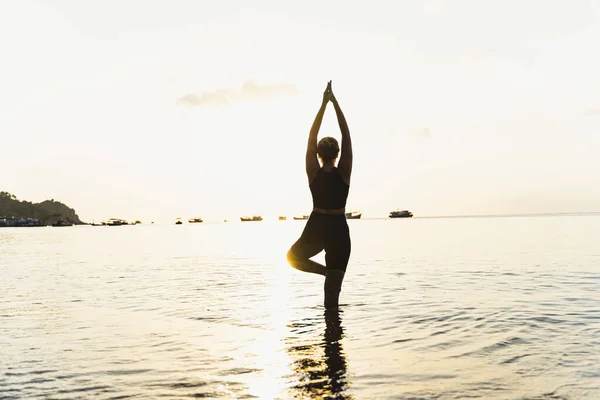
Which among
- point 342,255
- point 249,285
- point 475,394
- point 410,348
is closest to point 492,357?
point 410,348

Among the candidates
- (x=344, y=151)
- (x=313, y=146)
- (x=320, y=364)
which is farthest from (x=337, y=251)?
(x=320, y=364)

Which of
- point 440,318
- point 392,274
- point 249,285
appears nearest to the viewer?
point 440,318

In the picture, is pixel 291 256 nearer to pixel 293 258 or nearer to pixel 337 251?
pixel 293 258

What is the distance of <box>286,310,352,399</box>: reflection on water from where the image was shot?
18.7ft

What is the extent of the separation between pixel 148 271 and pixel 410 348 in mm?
19031

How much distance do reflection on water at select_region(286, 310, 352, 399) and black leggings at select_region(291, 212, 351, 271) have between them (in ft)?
4.21

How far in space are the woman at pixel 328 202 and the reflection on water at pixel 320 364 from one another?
1.12m

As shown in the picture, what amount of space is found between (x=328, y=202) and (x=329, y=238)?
2.14 ft

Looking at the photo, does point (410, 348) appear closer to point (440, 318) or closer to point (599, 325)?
point (440, 318)

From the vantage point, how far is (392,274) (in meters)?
21.6

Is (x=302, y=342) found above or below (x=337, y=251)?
below

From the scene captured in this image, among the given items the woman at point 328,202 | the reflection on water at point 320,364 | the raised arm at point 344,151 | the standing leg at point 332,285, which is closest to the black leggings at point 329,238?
the woman at point 328,202

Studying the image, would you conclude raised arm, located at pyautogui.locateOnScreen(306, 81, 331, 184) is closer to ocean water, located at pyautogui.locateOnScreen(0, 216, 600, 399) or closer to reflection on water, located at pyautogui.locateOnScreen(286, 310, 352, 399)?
reflection on water, located at pyautogui.locateOnScreen(286, 310, 352, 399)

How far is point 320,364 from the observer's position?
6891 millimetres
